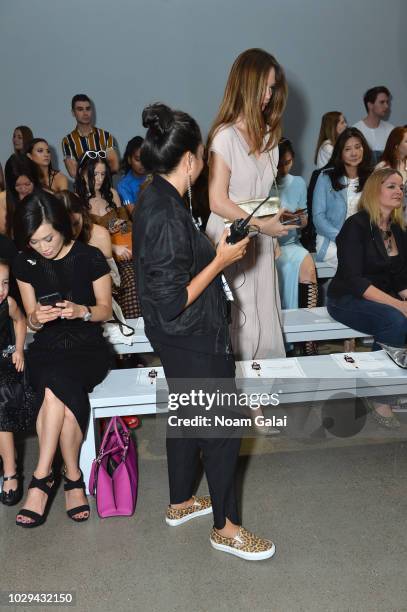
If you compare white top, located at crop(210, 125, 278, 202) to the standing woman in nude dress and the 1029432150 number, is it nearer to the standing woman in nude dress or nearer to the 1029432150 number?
the standing woman in nude dress

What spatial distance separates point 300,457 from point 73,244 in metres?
1.31

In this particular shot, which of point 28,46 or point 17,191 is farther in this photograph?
point 28,46

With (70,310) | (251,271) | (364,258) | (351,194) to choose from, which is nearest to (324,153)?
(351,194)

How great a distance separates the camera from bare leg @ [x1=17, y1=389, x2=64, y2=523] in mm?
2434

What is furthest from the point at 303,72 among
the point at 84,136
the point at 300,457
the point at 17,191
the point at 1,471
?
the point at 1,471

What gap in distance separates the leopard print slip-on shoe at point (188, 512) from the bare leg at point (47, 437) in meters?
0.47

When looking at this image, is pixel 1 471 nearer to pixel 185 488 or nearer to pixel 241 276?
pixel 185 488

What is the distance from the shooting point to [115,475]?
2.50 metres

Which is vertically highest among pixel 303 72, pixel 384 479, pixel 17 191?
Result: pixel 303 72

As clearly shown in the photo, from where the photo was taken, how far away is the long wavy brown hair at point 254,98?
252cm

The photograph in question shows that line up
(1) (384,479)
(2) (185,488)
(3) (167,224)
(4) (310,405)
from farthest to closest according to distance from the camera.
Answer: (4) (310,405), (1) (384,479), (2) (185,488), (3) (167,224)

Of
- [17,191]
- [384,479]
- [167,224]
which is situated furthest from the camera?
[17,191]

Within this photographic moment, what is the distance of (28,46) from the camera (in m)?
5.69

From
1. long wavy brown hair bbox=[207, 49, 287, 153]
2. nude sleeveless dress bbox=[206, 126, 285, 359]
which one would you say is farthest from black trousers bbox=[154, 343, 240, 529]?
long wavy brown hair bbox=[207, 49, 287, 153]
